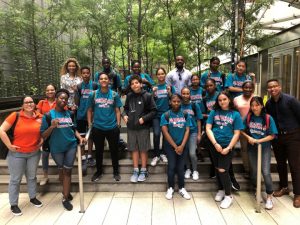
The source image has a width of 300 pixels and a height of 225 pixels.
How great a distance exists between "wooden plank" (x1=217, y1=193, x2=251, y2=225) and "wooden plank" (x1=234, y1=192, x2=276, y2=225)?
7cm

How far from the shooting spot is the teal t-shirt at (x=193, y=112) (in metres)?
4.96

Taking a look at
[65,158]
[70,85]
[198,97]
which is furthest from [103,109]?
[198,97]

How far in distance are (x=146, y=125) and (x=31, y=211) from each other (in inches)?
91.0

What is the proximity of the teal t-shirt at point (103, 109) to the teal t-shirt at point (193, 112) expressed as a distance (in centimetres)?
124

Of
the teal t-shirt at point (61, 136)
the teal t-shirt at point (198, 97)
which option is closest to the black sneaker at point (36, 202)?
the teal t-shirt at point (61, 136)

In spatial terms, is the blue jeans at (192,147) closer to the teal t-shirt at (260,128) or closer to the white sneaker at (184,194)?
the white sneaker at (184,194)

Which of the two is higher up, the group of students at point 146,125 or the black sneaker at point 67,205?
the group of students at point 146,125

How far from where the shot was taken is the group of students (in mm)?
4375

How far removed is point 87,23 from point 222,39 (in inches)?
199

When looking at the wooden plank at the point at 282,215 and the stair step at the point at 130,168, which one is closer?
the wooden plank at the point at 282,215

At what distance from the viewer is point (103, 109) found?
498 cm

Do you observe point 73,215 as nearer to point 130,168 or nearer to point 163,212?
point 163,212

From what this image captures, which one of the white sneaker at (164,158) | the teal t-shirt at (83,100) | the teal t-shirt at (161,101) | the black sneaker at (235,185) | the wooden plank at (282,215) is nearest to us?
the wooden plank at (282,215)

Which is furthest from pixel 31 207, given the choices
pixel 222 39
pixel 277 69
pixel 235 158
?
pixel 277 69
